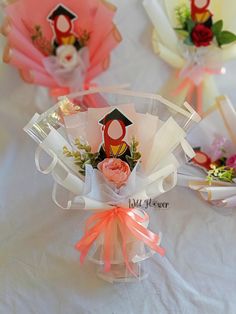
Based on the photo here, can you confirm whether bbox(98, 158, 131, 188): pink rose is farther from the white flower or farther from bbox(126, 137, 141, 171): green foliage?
the white flower

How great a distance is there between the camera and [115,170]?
2.66ft

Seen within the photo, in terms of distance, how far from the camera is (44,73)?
112cm

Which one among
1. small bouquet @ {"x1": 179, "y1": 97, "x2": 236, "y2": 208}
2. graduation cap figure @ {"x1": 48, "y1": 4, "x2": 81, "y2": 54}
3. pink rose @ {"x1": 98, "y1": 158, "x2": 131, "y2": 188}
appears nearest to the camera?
pink rose @ {"x1": 98, "y1": 158, "x2": 131, "y2": 188}

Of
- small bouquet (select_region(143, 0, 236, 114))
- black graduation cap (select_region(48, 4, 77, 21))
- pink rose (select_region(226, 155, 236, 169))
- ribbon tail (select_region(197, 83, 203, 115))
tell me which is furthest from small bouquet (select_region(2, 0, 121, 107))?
pink rose (select_region(226, 155, 236, 169))

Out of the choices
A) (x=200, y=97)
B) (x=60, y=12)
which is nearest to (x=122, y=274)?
(x=200, y=97)

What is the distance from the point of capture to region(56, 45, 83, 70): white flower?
1.11m

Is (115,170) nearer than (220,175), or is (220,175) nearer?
(115,170)

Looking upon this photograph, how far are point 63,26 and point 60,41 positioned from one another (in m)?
0.03

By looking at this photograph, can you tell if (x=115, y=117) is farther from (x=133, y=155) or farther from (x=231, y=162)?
(x=231, y=162)

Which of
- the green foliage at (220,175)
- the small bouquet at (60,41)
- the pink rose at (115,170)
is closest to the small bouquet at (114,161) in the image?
the pink rose at (115,170)

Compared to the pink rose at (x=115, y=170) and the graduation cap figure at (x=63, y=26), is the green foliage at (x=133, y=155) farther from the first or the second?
the graduation cap figure at (x=63, y=26)

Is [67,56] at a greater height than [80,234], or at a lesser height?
greater

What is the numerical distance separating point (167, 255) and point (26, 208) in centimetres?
30

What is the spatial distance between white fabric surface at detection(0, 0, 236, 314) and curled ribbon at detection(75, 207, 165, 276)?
0.20ft
